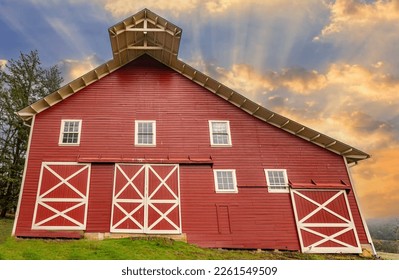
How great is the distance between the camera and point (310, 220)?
11633 mm

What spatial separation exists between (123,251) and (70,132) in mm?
6106

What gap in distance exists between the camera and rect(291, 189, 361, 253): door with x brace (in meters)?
11.2

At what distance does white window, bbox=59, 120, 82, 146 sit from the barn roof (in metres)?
1.32

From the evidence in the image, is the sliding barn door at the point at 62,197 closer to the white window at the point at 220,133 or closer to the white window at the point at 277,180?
the white window at the point at 220,133

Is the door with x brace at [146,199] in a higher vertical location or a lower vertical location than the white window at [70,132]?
lower

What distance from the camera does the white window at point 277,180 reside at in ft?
39.9

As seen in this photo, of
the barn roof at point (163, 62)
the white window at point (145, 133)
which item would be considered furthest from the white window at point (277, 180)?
the white window at point (145, 133)

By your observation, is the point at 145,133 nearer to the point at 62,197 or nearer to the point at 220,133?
the point at 220,133

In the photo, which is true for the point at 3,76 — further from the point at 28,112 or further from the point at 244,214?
the point at 244,214

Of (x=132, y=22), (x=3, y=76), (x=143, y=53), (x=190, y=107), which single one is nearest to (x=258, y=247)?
(x=190, y=107)

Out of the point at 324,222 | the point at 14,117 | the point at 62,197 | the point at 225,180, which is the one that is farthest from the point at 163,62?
the point at 14,117

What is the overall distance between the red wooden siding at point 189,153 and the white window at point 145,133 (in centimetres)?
23

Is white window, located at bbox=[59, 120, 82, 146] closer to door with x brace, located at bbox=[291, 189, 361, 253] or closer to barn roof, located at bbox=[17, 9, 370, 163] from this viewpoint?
barn roof, located at bbox=[17, 9, 370, 163]

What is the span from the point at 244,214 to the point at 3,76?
18.8 m
